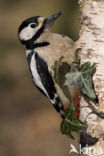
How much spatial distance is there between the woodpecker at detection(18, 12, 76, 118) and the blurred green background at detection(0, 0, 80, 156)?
3475mm

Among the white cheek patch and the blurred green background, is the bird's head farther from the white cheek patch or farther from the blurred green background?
the blurred green background

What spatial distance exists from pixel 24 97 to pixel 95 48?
5.86 metres

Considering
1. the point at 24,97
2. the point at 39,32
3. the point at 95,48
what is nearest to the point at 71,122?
the point at 95,48

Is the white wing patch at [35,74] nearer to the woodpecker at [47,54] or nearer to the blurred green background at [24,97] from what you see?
the woodpecker at [47,54]

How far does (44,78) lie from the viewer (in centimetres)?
406

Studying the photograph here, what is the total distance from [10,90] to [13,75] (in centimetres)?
28

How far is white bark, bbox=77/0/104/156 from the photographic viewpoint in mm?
3250

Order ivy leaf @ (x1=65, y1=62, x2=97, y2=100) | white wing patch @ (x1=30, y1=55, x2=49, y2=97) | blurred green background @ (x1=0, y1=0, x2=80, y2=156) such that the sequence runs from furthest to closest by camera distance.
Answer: blurred green background @ (x1=0, y1=0, x2=80, y2=156)
white wing patch @ (x1=30, y1=55, x2=49, y2=97)
ivy leaf @ (x1=65, y1=62, x2=97, y2=100)

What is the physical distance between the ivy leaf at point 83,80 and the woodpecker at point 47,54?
24.6 inches

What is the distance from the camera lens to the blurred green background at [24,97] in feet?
26.4

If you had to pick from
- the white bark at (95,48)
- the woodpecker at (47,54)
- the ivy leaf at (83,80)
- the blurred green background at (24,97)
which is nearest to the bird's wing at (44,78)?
the woodpecker at (47,54)

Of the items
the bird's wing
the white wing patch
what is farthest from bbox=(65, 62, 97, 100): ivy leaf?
the white wing patch

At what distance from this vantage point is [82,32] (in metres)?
3.41

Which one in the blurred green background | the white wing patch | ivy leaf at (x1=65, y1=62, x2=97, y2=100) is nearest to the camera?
ivy leaf at (x1=65, y1=62, x2=97, y2=100)
